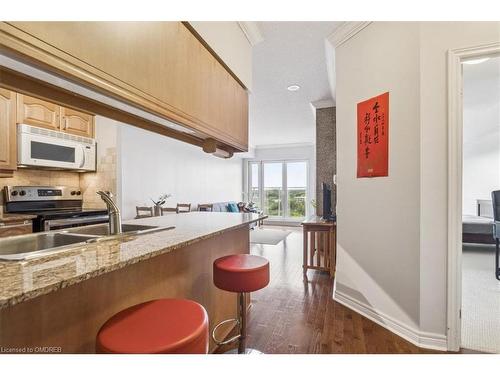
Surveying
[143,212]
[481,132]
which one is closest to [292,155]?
[481,132]

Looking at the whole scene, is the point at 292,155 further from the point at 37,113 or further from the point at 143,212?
the point at 37,113

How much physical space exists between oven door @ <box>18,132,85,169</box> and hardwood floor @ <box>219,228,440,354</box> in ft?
8.81

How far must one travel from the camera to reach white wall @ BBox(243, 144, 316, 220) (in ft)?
28.3

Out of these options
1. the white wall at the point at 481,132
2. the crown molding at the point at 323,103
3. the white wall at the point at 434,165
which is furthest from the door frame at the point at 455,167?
the crown molding at the point at 323,103

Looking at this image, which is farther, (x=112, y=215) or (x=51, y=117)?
(x=51, y=117)

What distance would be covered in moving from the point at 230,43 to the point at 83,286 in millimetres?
2082

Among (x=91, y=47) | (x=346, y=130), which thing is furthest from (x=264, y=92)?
(x=91, y=47)

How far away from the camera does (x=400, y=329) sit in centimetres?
203

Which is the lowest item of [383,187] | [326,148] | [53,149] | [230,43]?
[383,187]

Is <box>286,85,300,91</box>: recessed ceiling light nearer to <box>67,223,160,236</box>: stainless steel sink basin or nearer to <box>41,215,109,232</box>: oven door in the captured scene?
<box>67,223,160,236</box>: stainless steel sink basin

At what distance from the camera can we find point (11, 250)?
47.2 inches

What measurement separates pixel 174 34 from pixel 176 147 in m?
4.34

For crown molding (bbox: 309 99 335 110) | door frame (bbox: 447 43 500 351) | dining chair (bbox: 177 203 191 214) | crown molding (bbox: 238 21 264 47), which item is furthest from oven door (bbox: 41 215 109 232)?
crown molding (bbox: 309 99 335 110)
